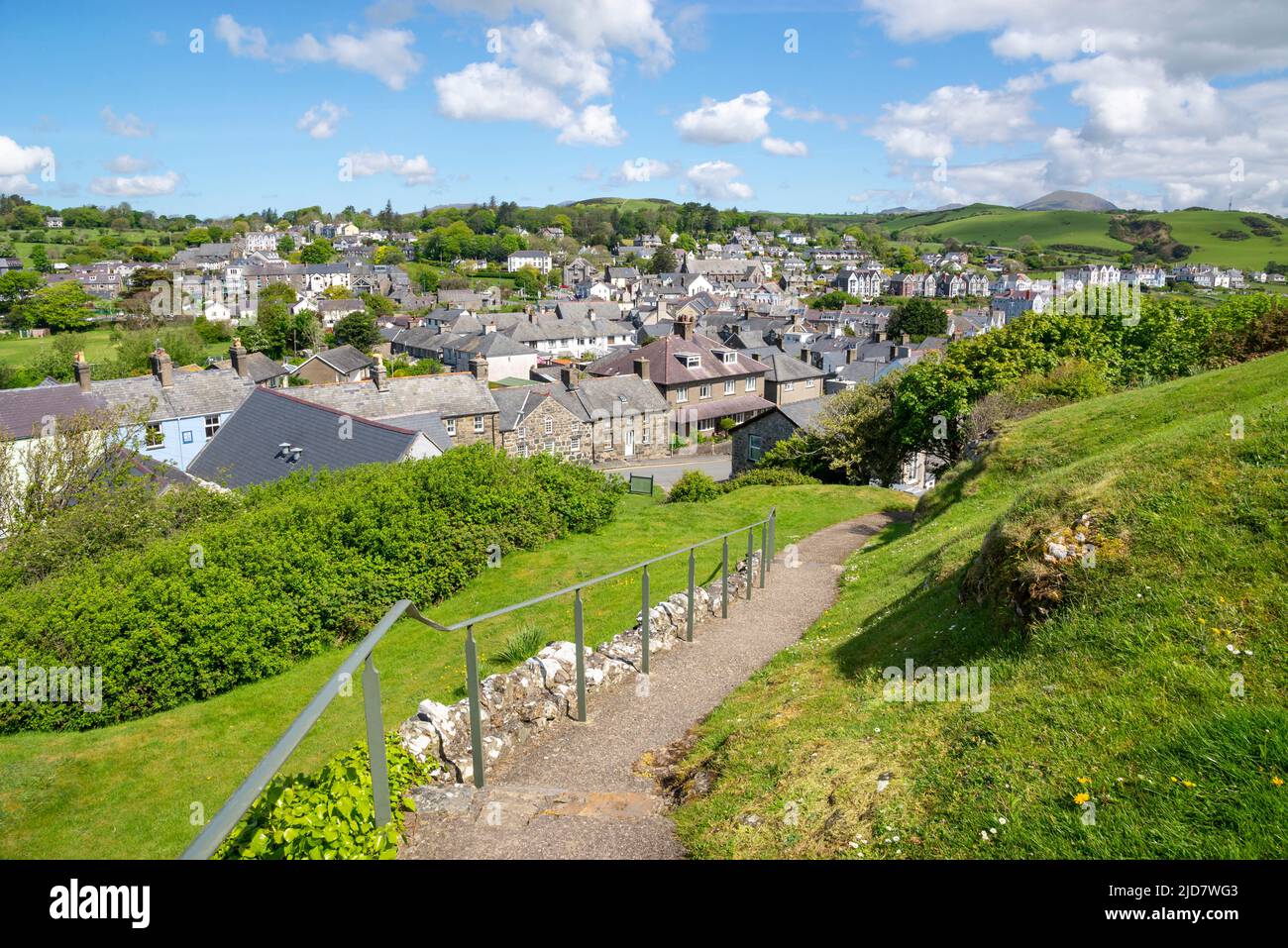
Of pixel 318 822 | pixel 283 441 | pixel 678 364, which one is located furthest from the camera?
pixel 678 364

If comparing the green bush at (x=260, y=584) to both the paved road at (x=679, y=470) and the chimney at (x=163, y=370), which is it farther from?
the paved road at (x=679, y=470)

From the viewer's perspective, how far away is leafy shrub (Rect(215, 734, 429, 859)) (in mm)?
5789

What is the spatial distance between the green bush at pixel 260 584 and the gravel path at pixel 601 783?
9.48m

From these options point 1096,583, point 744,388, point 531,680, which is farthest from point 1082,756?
point 744,388

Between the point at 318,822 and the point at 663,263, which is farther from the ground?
the point at 663,263

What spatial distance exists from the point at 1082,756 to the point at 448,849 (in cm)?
531

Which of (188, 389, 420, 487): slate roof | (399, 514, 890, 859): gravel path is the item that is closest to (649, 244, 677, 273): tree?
(188, 389, 420, 487): slate roof

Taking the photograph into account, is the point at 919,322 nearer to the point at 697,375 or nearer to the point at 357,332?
the point at 697,375

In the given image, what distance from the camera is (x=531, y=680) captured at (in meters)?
10.3

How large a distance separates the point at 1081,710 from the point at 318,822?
21.0 ft

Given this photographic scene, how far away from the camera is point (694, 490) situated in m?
35.6

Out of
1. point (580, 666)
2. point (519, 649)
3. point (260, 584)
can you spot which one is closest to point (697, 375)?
point (260, 584)

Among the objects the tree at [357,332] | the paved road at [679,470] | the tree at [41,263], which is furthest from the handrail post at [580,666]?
the tree at [41,263]

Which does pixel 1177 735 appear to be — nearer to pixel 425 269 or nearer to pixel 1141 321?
pixel 1141 321
